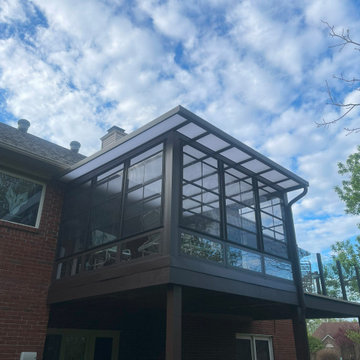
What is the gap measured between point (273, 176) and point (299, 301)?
2.77 m

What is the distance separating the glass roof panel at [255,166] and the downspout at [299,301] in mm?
1407

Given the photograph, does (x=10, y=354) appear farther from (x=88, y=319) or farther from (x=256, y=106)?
(x=256, y=106)

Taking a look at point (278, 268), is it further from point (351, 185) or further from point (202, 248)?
point (351, 185)

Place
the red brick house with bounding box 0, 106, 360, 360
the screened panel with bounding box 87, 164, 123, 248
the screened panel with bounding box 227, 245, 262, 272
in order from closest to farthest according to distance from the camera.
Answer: the red brick house with bounding box 0, 106, 360, 360 → the screened panel with bounding box 227, 245, 262, 272 → the screened panel with bounding box 87, 164, 123, 248

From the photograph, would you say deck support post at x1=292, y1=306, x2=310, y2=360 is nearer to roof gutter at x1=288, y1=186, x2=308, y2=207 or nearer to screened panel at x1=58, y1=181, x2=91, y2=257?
roof gutter at x1=288, y1=186, x2=308, y2=207

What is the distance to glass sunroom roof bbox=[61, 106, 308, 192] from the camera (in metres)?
6.12

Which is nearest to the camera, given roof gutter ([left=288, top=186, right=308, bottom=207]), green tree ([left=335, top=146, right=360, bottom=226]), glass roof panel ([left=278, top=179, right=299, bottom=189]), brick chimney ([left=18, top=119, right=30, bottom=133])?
glass roof panel ([left=278, top=179, right=299, bottom=189])

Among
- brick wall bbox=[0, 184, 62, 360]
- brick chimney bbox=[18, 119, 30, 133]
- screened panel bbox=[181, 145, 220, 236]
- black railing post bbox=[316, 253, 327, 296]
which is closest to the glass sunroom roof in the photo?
screened panel bbox=[181, 145, 220, 236]

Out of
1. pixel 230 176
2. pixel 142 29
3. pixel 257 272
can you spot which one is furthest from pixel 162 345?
pixel 142 29

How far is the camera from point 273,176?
820cm

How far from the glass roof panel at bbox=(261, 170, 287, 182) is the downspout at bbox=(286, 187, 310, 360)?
76 centimetres

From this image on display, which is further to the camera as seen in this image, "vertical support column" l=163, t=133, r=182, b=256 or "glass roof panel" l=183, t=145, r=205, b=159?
"glass roof panel" l=183, t=145, r=205, b=159

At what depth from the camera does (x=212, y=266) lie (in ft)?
19.6

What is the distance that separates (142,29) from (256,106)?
311 cm
